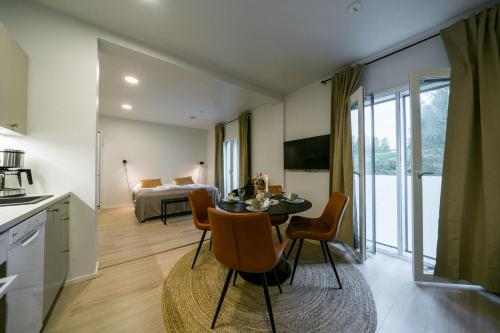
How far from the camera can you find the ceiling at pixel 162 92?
2.43 metres

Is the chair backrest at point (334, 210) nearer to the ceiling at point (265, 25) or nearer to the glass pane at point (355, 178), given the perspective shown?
the glass pane at point (355, 178)

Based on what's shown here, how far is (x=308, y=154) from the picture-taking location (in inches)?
126

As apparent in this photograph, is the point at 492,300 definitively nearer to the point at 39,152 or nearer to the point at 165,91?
the point at 39,152

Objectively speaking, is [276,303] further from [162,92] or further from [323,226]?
[162,92]

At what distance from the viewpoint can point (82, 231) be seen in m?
1.74

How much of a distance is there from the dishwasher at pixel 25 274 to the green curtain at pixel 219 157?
4.65 m

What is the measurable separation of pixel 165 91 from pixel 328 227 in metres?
3.57

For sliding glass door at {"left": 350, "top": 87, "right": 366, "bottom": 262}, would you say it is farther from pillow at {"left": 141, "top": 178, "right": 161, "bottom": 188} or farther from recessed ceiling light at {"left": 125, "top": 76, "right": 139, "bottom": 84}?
pillow at {"left": 141, "top": 178, "right": 161, "bottom": 188}

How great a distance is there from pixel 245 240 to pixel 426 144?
2.13m

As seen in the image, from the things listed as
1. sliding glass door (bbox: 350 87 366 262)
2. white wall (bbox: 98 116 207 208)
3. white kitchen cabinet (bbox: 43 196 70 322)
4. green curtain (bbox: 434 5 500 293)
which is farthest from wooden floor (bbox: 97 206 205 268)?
green curtain (bbox: 434 5 500 293)

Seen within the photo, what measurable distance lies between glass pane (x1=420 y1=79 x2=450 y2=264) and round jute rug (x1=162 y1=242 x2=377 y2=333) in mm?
912

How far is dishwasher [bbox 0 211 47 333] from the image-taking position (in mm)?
830

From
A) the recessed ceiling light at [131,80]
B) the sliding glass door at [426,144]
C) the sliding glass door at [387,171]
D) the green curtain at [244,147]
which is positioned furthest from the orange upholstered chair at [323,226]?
the recessed ceiling light at [131,80]

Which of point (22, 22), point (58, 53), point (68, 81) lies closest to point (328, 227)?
point (68, 81)
